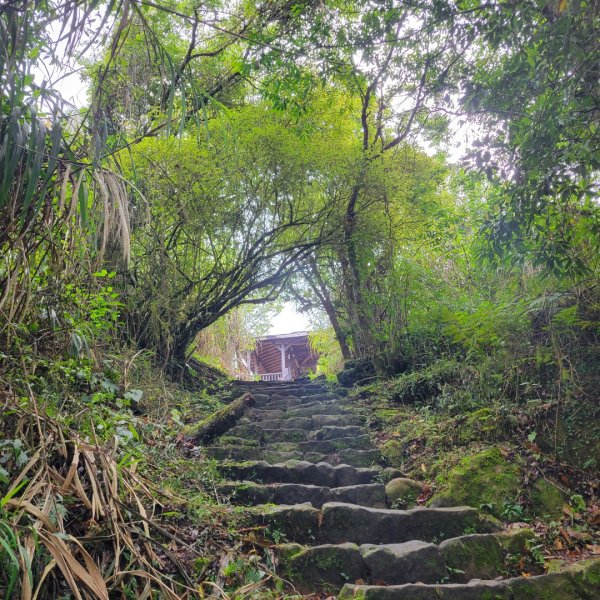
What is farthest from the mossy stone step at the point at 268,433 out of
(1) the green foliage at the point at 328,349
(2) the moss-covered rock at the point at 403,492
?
(1) the green foliage at the point at 328,349

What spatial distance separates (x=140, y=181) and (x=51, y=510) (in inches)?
173

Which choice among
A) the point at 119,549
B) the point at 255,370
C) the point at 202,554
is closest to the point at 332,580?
the point at 202,554

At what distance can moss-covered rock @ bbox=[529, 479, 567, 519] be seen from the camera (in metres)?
3.36

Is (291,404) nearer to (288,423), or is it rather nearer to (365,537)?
(288,423)

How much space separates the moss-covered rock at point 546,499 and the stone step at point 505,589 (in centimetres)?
71

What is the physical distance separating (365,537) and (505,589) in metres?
0.92

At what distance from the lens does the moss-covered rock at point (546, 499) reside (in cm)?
336

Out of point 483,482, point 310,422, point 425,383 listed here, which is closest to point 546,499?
point 483,482

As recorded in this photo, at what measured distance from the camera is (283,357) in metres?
15.3

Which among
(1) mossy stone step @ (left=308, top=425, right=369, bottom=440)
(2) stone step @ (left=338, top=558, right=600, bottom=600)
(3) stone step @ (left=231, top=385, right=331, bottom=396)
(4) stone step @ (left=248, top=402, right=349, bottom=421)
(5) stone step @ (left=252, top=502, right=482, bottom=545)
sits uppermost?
(3) stone step @ (left=231, top=385, right=331, bottom=396)

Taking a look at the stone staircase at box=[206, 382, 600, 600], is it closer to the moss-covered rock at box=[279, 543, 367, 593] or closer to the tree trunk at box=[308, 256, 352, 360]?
the moss-covered rock at box=[279, 543, 367, 593]

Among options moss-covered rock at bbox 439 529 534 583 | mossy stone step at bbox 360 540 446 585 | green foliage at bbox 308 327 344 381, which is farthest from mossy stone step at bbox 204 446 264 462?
green foliage at bbox 308 327 344 381

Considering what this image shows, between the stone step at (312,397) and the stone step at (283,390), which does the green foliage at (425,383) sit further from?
the stone step at (283,390)

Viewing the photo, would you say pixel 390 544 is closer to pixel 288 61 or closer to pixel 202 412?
pixel 202 412
